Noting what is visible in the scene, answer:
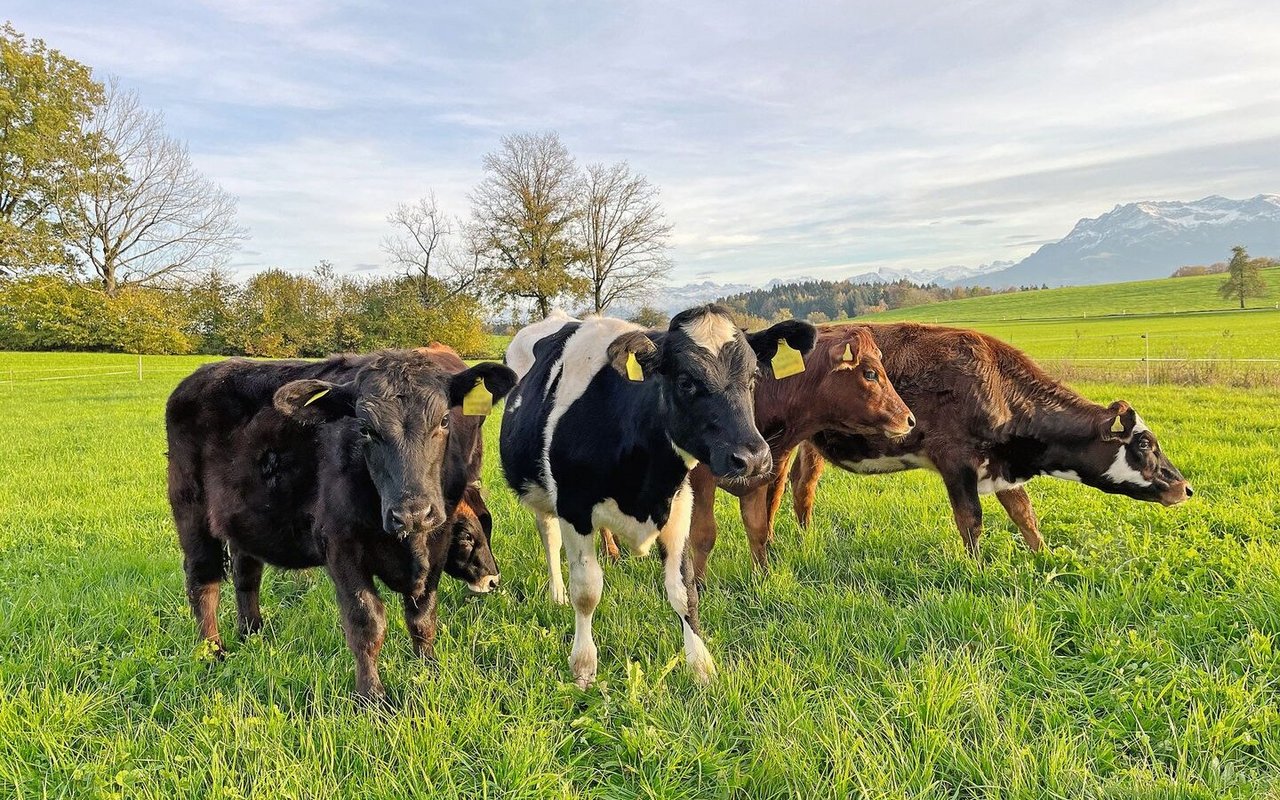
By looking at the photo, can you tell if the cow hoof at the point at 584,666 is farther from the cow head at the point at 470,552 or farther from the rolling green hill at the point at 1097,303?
the rolling green hill at the point at 1097,303

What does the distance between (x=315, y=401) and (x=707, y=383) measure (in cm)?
214

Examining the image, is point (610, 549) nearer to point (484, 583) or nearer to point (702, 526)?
point (702, 526)

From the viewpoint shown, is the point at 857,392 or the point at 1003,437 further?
the point at 1003,437

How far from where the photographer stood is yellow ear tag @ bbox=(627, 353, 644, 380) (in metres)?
3.52

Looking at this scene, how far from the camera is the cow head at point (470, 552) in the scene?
159 inches

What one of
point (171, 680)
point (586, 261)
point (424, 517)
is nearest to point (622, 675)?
point (424, 517)

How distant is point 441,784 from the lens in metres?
2.62

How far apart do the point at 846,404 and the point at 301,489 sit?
3.96m

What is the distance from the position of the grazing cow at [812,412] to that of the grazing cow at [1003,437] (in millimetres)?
381

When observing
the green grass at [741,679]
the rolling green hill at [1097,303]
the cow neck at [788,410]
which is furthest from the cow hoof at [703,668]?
the rolling green hill at [1097,303]

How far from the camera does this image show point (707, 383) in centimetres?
342

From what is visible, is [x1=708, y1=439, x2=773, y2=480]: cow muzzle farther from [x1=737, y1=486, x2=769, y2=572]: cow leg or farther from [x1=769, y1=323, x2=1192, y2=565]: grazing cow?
[x1=769, y1=323, x2=1192, y2=565]: grazing cow

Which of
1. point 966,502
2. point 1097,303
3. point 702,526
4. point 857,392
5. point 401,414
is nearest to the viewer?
point 401,414

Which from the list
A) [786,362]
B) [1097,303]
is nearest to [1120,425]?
[786,362]
